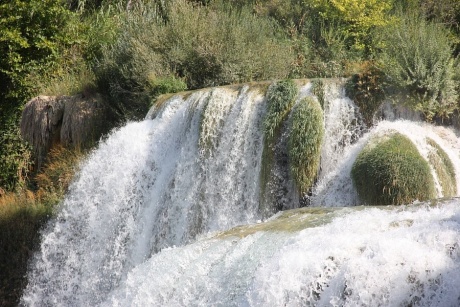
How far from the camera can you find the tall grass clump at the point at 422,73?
10031mm

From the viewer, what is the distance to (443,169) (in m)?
9.28

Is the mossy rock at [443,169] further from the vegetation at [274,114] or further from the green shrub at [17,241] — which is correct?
the green shrub at [17,241]

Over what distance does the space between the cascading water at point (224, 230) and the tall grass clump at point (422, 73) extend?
1.19 feet

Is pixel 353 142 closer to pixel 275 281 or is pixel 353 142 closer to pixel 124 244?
pixel 124 244

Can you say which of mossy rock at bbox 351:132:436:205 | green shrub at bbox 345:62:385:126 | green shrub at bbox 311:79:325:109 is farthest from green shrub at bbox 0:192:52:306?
mossy rock at bbox 351:132:436:205

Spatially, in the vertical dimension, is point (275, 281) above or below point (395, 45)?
below

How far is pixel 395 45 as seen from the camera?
35.6ft

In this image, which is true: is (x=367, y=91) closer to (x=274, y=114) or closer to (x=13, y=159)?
(x=274, y=114)

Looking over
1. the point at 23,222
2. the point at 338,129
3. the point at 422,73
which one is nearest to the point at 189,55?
the point at 23,222

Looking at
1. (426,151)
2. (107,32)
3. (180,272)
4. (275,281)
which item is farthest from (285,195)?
(107,32)

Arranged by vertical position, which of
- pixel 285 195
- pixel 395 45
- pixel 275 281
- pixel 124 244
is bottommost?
pixel 124 244

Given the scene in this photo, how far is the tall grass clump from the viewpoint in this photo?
1003 cm

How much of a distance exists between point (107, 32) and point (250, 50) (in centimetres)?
576

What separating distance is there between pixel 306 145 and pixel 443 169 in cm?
183
